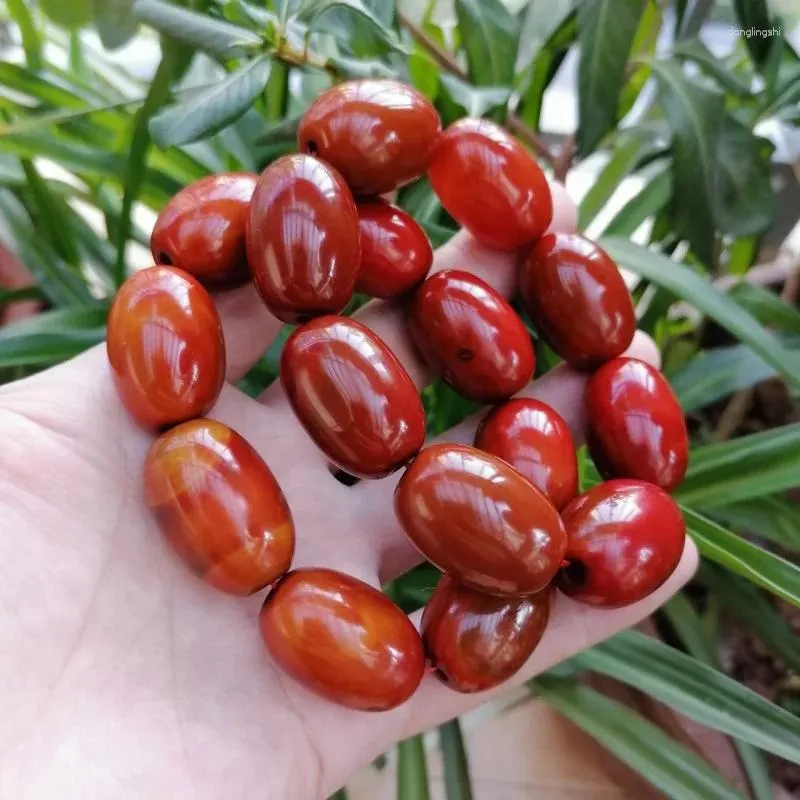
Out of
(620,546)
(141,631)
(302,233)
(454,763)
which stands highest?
(302,233)

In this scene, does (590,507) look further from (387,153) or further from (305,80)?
(305,80)

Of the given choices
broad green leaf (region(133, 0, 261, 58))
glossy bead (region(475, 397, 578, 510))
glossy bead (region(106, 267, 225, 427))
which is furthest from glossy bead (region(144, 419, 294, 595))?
broad green leaf (region(133, 0, 261, 58))

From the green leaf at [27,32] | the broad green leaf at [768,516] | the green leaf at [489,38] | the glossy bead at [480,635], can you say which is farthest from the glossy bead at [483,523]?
the green leaf at [27,32]

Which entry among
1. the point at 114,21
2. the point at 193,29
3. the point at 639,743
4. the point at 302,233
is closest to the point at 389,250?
the point at 302,233

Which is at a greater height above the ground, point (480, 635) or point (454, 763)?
point (480, 635)

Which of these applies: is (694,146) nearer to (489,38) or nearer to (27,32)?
(489,38)
